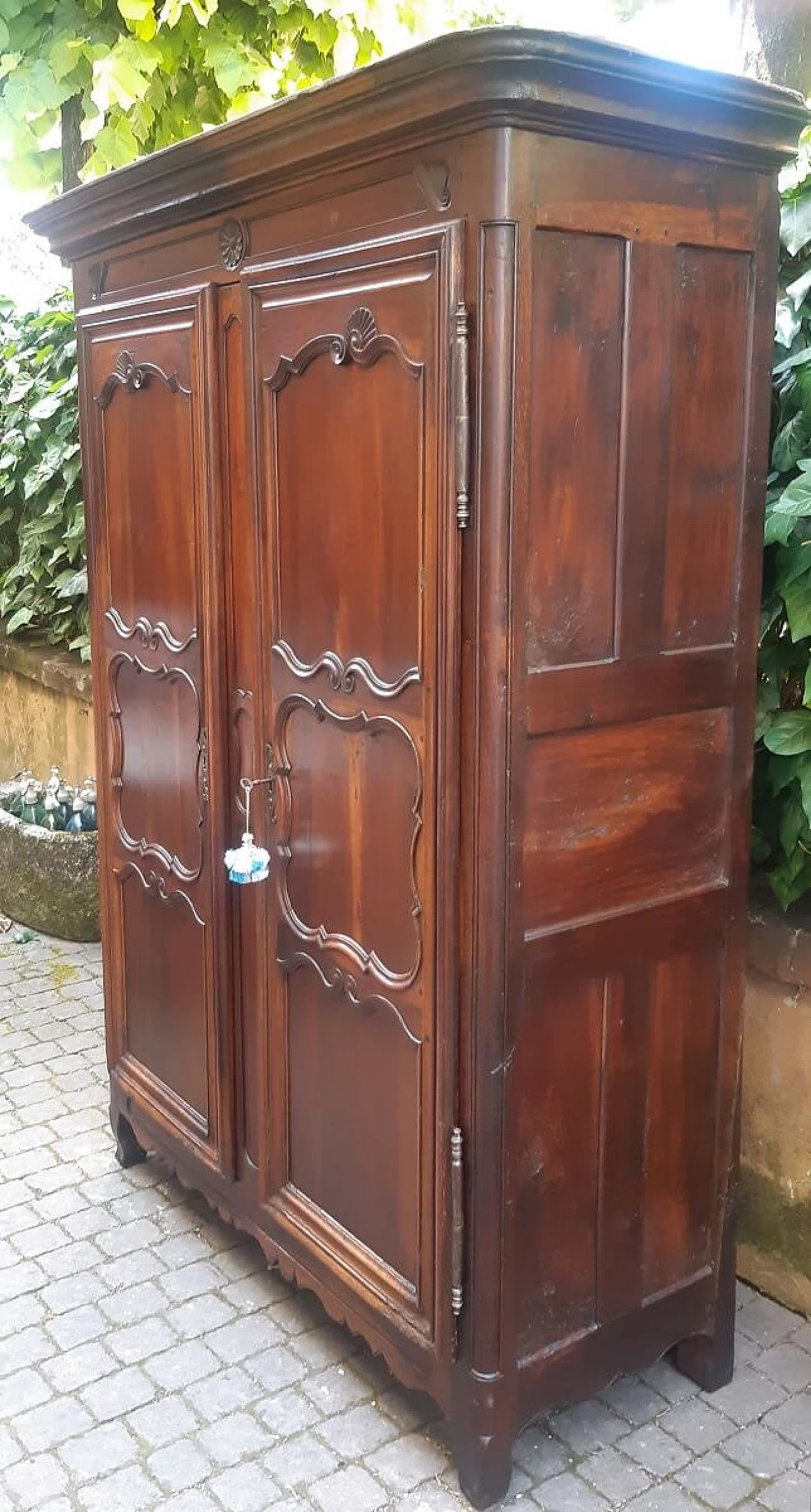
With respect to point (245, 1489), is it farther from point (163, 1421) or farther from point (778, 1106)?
point (778, 1106)

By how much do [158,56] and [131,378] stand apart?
1.65 meters

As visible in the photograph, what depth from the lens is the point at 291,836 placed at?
251 cm

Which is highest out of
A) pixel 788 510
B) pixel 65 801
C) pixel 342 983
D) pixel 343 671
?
pixel 788 510

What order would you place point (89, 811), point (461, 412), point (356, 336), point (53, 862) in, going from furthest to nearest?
point (89, 811) → point (53, 862) → point (356, 336) → point (461, 412)

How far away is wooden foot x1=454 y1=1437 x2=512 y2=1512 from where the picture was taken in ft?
7.19

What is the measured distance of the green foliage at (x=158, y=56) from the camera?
3.88 meters

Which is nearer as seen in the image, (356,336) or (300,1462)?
(356,336)

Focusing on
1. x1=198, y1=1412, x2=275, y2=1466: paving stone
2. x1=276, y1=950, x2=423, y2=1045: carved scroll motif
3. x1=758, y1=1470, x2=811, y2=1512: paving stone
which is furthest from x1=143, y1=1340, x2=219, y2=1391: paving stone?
A: x1=758, y1=1470, x2=811, y2=1512: paving stone

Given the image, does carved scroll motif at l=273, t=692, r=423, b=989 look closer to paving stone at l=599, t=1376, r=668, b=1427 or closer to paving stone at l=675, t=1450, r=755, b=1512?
paving stone at l=599, t=1376, r=668, b=1427

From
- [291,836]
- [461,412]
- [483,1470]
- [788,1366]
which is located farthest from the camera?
[788,1366]

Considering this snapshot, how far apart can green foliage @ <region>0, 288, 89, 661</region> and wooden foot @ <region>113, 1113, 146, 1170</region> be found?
8.38 ft

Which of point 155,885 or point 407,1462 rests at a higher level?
point 155,885

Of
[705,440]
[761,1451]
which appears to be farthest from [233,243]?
[761,1451]

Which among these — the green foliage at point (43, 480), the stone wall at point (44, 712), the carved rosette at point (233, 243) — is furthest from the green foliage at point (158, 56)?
the stone wall at point (44, 712)
